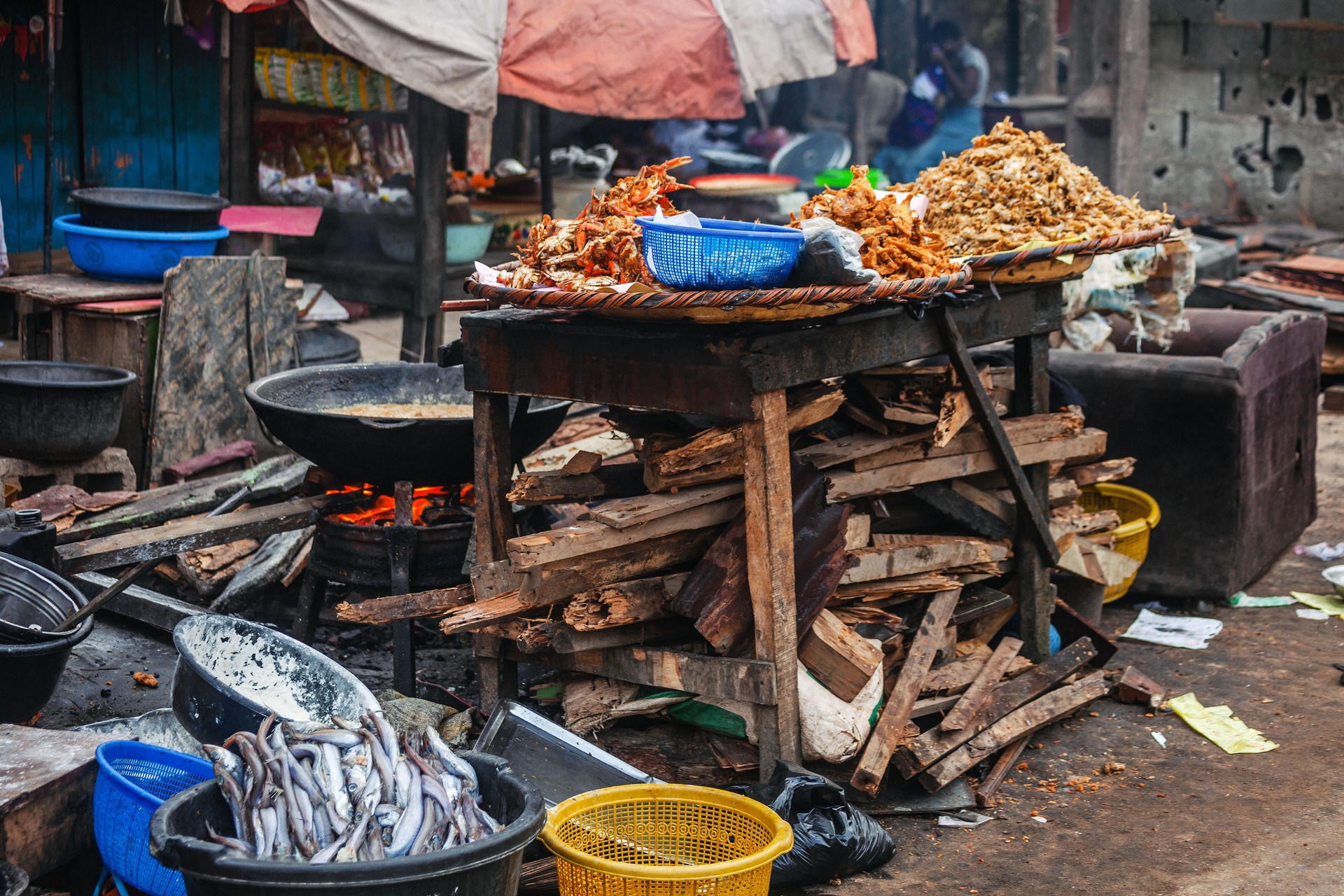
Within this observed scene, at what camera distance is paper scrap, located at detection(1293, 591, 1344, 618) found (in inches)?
264

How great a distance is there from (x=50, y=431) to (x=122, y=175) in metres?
3.96

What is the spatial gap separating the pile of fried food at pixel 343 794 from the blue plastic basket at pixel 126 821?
0.94ft

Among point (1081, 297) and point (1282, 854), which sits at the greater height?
point (1081, 297)

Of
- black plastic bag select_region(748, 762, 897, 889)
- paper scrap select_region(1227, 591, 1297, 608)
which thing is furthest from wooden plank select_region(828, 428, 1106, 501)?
paper scrap select_region(1227, 591, 1297, 608)

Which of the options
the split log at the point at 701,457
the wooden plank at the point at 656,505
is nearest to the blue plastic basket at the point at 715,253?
the split log at the point at 701,457

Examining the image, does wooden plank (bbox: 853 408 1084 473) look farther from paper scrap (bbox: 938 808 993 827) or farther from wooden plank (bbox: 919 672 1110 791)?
paper scrap (bbox: 938 808 993 827)

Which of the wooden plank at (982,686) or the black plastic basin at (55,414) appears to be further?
the black plastic basin at (55,414)

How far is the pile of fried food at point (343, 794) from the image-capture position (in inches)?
117

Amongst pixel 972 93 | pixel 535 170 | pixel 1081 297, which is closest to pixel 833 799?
pixel 1081 297

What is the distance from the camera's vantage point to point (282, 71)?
909cm

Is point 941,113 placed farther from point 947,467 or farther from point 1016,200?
point 947,467

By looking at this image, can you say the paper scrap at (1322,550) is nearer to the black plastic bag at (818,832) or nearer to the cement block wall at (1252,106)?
the black plastic bag at (818,832)

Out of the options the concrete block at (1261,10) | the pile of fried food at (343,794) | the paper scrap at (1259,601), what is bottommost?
Result: the paper scrap at (1259,601)

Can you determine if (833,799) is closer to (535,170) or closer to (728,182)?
(728,182)
